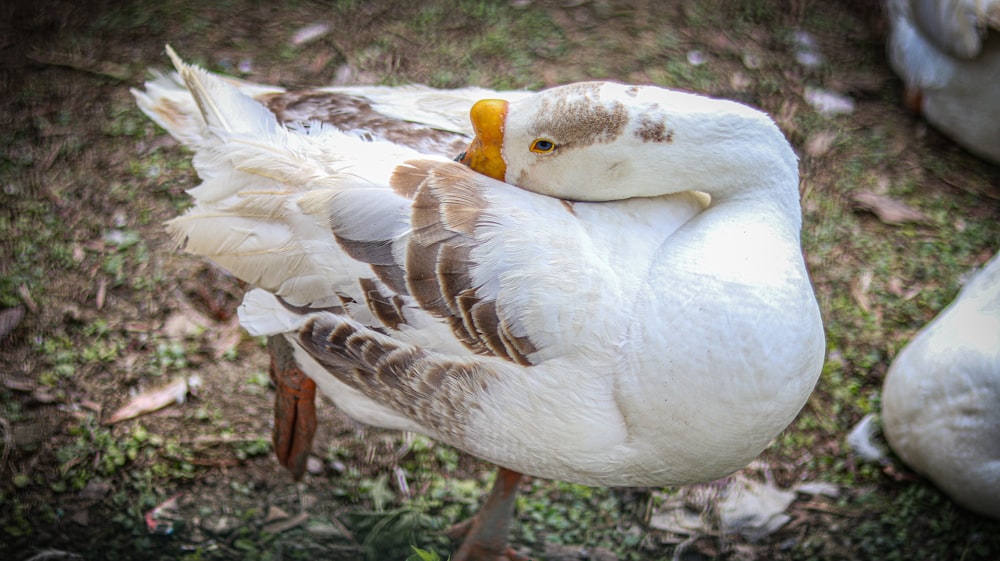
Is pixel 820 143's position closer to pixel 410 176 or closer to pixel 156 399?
pixel 410 176

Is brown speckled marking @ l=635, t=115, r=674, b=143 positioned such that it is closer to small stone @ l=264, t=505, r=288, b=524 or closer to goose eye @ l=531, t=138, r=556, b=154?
goose eye @ l=531, t=138, r=556, b=154

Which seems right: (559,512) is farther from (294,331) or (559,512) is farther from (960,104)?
(960,104)

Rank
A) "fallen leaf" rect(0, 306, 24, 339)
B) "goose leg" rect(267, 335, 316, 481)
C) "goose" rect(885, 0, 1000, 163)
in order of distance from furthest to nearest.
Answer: "goose" rect(885, 0, 1000, 163), "fallen leaf" rect(0, 306, 24, 339), "goose leg" rect(267, 335, 316, 481)

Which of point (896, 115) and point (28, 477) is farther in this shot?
point (896, 115)

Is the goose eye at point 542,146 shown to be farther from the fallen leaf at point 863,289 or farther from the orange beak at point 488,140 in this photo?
the fallen leaf at point 863,289

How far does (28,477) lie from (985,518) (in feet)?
9.47

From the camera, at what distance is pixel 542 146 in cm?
188

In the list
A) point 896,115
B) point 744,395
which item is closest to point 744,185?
point 744,395

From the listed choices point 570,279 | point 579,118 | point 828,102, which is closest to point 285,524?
point 570,279

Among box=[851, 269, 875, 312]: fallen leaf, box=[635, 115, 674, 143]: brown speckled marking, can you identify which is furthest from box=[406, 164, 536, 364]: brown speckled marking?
box=[851, 269, 875, 312]: fallen leaf

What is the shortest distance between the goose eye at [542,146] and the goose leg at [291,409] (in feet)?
3.02

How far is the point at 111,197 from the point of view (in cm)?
334

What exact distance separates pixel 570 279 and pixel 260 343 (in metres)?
1.62

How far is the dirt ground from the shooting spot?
2.57m
